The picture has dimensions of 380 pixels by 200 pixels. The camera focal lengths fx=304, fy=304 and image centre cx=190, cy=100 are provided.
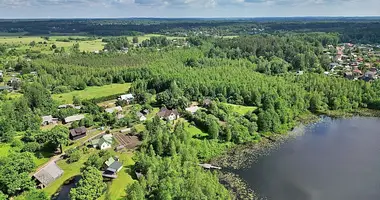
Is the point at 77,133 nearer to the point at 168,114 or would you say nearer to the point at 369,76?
the point at 168,114

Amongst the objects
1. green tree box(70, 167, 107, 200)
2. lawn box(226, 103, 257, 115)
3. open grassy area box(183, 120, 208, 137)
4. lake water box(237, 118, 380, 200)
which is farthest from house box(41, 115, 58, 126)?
lake water box(237, 118, 380, 200)

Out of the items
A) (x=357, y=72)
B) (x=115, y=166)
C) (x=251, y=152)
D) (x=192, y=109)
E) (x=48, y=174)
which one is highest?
(x=357, y=72)

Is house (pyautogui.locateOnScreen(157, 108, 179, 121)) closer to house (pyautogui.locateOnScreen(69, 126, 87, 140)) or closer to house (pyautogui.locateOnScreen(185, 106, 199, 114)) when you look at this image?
house (pyautogui.locateOnScreen(185, 106, 199, 114))

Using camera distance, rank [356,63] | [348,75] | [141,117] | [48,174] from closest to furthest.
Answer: [48,174]
[141,117]
[348,75]
[356,63]

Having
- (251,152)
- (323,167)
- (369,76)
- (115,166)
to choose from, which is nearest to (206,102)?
(251,152)

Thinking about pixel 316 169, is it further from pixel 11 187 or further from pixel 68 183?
pixel 11 187

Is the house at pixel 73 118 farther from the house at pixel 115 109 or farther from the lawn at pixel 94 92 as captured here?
the lawn at pixel 94 92

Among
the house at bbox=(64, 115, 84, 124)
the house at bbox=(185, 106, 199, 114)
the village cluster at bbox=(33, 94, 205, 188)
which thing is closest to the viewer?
the village cluster at bbox=(33, 94, 205, 188)
